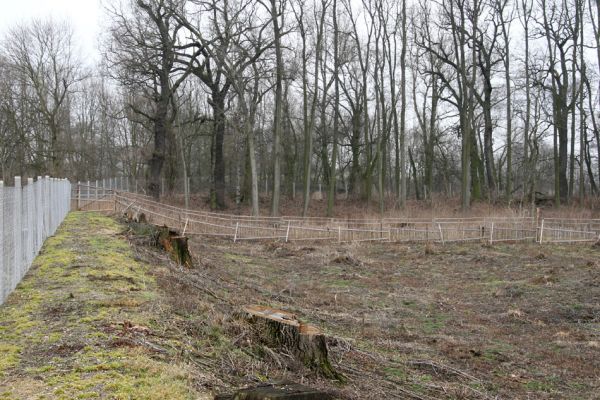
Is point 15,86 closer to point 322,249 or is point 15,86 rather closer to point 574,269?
point 322,249

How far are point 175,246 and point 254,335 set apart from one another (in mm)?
7059

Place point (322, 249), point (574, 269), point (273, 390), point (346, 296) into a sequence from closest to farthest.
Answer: point (273, 390) < point (346, 296) < point (574, 269) < point (322, 249)

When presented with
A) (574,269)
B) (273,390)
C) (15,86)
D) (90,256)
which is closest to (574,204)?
(574,269)

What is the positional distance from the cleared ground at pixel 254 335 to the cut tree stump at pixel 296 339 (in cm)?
18

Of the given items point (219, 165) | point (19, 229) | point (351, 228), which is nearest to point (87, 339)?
point (19, 229)

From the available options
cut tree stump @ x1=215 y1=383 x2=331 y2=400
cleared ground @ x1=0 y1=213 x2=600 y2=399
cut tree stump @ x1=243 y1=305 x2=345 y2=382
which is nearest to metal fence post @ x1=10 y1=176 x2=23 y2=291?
cleared ground @ x1=0 y1=213 x2=600 y2=399

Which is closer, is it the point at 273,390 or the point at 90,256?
the point at 273,390

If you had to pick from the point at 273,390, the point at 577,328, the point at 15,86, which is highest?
the point at 15,86

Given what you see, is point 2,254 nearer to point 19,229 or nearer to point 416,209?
point 19,229

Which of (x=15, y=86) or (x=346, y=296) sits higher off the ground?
(x=15, y=86)

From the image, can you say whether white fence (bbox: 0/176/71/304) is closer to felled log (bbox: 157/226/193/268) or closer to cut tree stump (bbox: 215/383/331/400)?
felled log (bbox: 157/226/193/268)

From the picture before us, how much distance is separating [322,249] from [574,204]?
2234 cm

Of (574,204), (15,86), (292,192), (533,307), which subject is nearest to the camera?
(533,307)

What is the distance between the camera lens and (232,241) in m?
25.4
